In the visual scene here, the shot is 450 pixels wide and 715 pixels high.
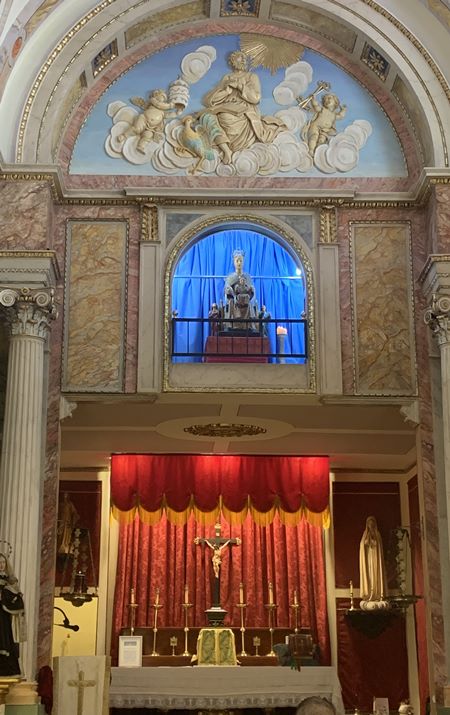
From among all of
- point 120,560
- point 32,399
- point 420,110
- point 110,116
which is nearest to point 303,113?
point 420,110

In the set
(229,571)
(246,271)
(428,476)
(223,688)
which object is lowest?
(223,688)

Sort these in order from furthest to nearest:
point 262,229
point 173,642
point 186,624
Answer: point 186,624
point 173,642
point 262,229

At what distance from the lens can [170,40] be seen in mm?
14805

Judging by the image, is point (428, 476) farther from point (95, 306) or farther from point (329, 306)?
point (95, 306)

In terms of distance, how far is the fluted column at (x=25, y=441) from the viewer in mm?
11852

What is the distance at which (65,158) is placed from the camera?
14234 mm

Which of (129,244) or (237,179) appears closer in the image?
(129,244)

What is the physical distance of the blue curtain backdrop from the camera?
1405 centimetres

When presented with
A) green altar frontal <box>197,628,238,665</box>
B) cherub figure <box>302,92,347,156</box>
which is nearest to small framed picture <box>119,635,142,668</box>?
green altar frontal <box>197,628,238,665</box>

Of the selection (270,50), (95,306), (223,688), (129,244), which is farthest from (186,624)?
(270,50)

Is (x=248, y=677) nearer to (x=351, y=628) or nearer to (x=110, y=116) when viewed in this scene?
(x=351, y=628)

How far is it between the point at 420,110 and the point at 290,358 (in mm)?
3807

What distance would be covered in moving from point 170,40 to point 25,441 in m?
6.30

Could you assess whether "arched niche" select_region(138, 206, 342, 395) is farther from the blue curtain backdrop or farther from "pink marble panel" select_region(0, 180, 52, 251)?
"pink marble panel" select_region(0, 180, 52, 251)
